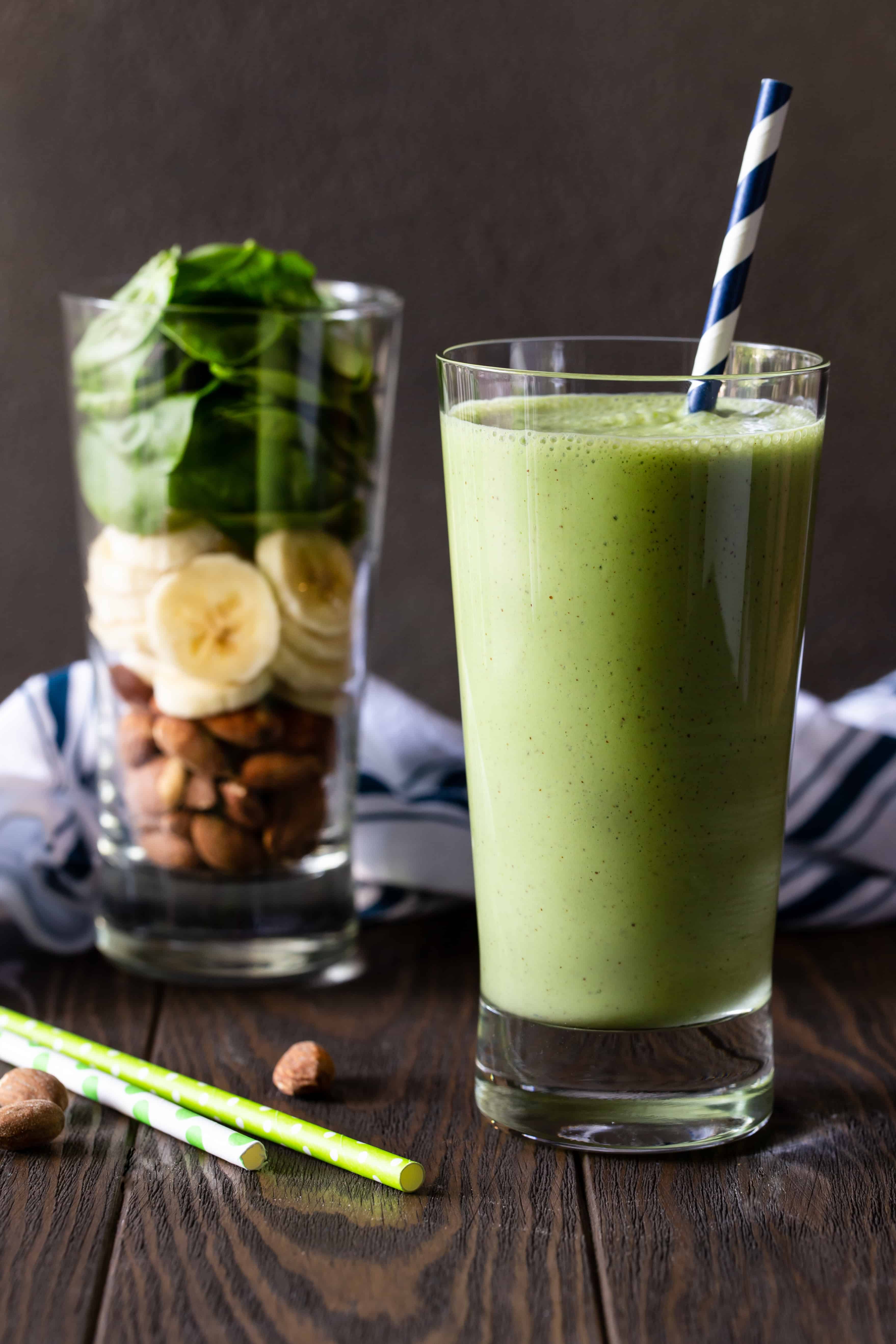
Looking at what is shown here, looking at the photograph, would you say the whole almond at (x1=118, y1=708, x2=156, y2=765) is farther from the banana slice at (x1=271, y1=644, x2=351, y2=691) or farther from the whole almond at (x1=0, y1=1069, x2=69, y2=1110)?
the whole almond at (x1=0, y1=1069, x2=69, y2=1110)

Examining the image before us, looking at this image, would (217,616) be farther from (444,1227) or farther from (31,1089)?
(444,1227)

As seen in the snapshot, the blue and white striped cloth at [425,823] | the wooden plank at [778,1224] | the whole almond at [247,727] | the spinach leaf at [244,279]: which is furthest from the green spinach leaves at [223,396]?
the wooden plank at [778,1224]

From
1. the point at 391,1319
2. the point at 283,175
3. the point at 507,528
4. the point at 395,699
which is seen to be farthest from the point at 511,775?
the point at 283,175

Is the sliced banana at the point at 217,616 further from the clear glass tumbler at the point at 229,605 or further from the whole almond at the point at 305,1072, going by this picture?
the whole almond at the point at 305,1072

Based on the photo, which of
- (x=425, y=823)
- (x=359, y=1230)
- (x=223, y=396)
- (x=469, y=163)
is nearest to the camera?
(x=359, y=1230)

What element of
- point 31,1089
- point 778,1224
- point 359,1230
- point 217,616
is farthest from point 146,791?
point 778,1224

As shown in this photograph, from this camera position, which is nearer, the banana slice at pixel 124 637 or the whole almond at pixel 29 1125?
the whole almond at pixel 29 1125

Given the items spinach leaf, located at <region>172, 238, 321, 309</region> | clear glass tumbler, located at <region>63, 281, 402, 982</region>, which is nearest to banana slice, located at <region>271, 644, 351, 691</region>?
clear glass tumbler, located at <region>63, 281, 402, 982</region>

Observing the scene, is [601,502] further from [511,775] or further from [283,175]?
[283,175]
